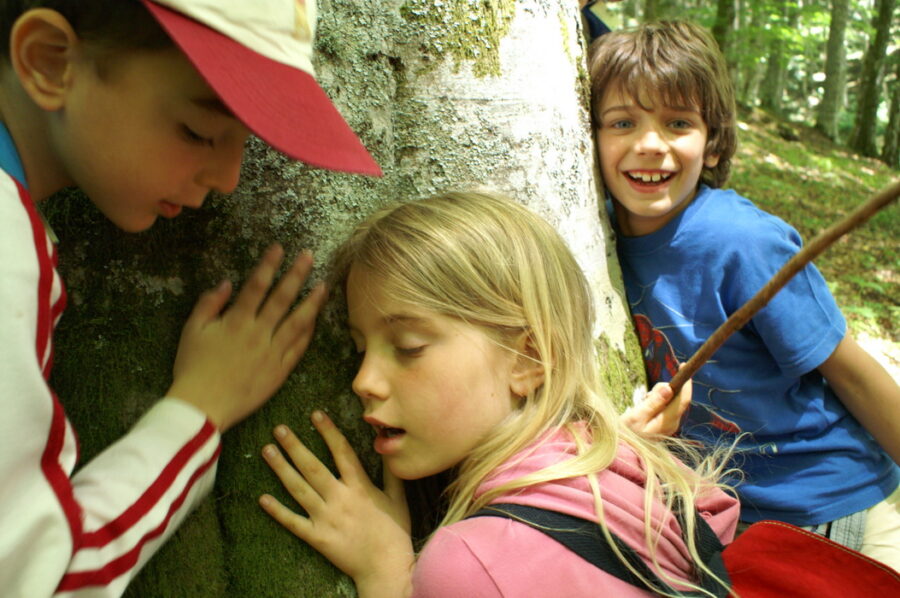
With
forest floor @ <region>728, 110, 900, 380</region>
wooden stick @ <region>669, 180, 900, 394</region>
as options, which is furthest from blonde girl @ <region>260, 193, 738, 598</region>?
forest floor @ <region>728, 110, 900, 380</region>

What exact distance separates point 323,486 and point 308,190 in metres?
0.72

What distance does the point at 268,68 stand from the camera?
1201 millimetres

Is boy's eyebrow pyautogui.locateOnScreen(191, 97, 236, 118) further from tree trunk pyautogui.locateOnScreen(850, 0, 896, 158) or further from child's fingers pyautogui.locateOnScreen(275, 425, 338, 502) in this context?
tree trunk pyautogui.locateOnScreen(850, 0, 896, 158)

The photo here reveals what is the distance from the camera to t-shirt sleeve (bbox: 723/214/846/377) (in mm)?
2107

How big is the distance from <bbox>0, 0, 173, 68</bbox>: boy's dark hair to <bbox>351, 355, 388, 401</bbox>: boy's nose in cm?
80

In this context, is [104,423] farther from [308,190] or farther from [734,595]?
[734,595]

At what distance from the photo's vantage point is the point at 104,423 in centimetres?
153

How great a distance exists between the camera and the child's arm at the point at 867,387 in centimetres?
217

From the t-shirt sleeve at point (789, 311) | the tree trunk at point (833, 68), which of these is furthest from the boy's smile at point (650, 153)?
the tree trunk at point (833, 68)

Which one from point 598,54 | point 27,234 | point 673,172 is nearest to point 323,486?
point 27,234

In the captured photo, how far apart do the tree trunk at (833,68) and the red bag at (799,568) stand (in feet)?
59.1

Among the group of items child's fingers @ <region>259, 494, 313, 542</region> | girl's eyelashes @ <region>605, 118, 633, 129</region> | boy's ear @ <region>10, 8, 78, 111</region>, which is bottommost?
child's fingers @ <region>259, 494, 313, 542</region>

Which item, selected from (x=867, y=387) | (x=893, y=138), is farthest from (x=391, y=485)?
(x=893, y=138)

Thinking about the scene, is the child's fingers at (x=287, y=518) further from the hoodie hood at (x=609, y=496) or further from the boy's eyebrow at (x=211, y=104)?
the boy's eyebrow at (x=211, y=104)
